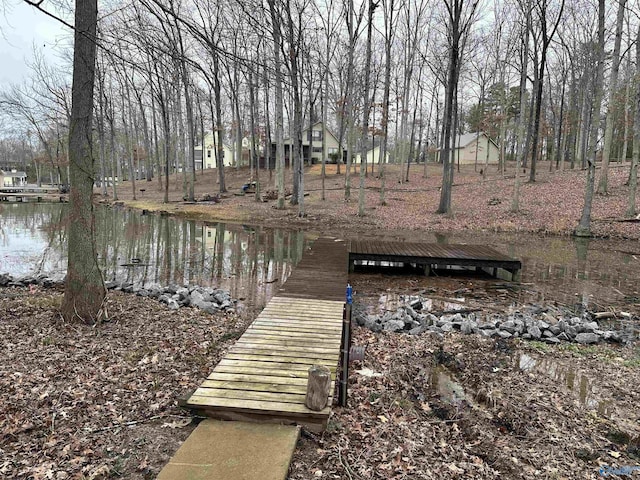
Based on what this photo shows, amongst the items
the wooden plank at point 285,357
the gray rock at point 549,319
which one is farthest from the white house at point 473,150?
the wooden plank at point 285,357

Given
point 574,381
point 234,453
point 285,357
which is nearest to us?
point 234,453

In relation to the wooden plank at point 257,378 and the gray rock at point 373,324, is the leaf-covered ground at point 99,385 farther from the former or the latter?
the gray rock at point 373,324

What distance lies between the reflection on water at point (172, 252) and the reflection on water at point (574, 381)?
497 centimetres

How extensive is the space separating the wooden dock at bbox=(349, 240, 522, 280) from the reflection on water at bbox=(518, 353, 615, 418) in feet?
16.3

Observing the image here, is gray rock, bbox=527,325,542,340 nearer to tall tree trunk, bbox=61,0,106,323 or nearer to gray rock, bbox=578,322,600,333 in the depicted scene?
gray rock, bbox=578,322,600,333

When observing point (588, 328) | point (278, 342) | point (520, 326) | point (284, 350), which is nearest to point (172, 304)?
point (278, 342)

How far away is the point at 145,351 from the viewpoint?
5.29 m

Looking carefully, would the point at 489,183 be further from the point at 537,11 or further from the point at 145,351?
the point at 145,351

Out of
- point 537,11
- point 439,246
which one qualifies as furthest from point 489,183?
point 439,246

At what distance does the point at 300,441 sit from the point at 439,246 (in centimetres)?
986

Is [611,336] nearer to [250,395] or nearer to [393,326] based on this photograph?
[393,326]

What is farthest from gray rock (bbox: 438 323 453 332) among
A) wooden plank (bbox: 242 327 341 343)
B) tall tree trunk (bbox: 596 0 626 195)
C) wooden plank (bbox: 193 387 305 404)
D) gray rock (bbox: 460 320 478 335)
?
tall tree trunk (bbox: 596 0 626 195)

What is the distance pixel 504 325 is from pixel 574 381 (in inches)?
72.7

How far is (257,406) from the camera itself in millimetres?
3682
